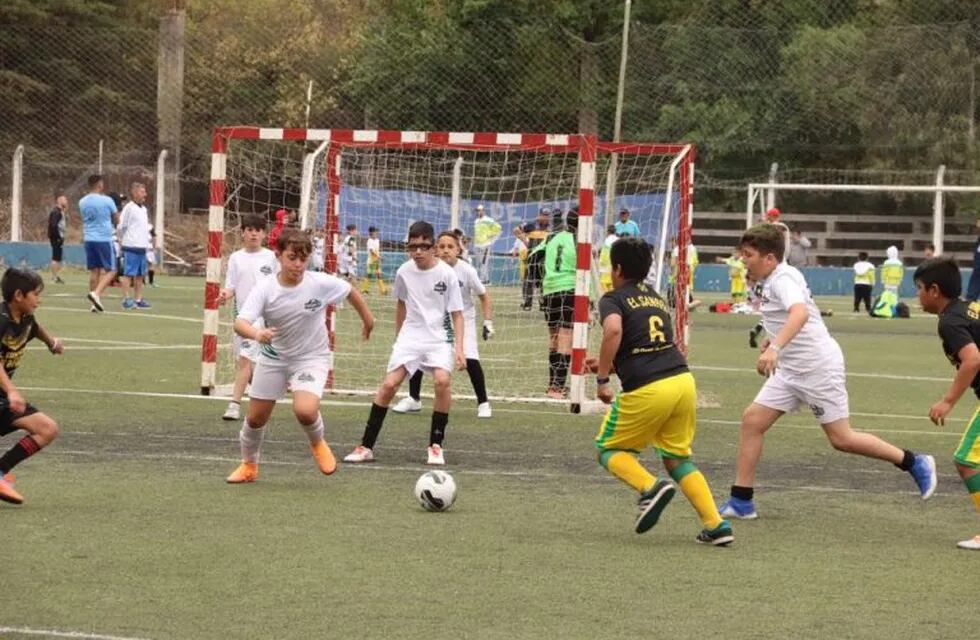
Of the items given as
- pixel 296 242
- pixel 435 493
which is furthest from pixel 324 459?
pixel 435 493

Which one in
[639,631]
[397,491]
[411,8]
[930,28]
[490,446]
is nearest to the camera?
[639,631]

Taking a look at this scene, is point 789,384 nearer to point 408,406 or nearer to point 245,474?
point 245,474

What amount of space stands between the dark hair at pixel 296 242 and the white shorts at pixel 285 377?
2.16 feet

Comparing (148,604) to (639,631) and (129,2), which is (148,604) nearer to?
(639,631)

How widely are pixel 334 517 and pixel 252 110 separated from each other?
48.2 meters

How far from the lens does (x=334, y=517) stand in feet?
30.9

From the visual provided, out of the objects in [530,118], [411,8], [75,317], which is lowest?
[75,317]

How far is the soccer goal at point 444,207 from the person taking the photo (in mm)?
15602

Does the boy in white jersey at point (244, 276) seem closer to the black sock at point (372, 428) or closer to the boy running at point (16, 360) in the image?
the black sock at point (372, 428)

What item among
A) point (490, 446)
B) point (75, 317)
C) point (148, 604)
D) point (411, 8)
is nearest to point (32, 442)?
point (148, 604)

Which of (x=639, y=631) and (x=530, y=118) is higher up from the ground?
(x=530, y=118)

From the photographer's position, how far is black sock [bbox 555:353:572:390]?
54.9 feet

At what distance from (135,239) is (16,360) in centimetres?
1796

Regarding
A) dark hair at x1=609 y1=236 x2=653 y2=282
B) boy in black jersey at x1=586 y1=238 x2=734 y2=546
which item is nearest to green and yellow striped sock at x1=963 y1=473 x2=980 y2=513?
boy in black jersey at x1=586 y1=238 x2=734 y2=546
